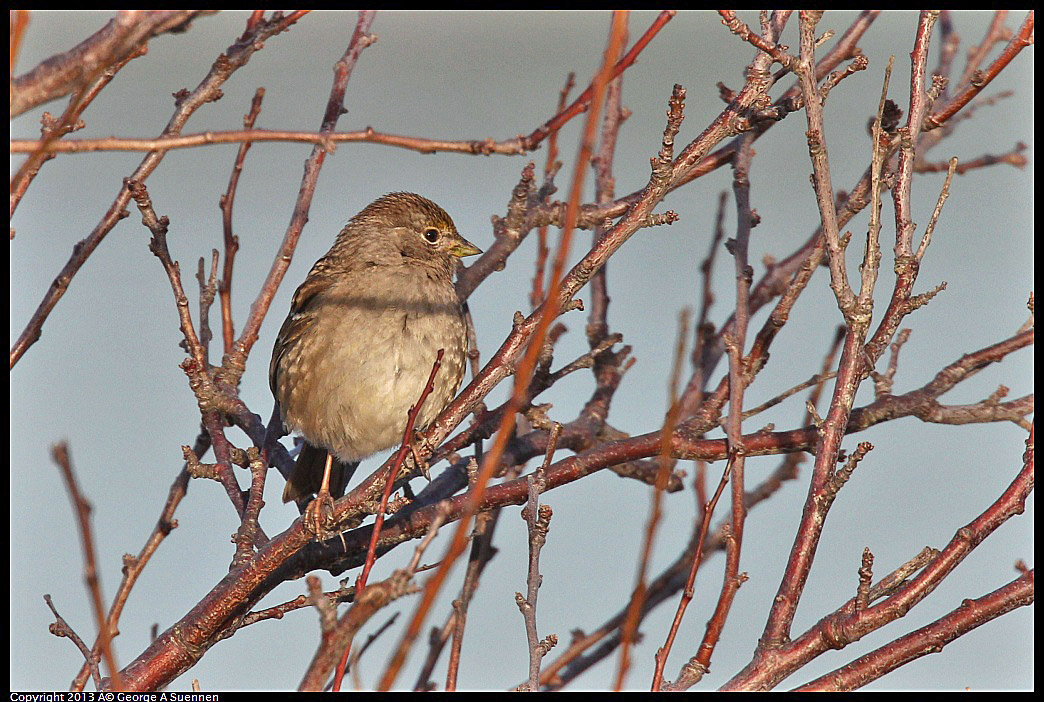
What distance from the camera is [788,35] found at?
225 inches

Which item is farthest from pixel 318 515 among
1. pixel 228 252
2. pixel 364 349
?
pixel 228 252

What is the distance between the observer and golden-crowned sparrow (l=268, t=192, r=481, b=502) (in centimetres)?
404

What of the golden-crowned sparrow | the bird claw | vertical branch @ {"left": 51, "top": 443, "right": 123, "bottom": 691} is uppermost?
the golden-crowned sparrow

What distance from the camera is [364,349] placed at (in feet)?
13.3

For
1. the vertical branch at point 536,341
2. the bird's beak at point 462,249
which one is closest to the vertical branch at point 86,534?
the vertical branch at point 536,341

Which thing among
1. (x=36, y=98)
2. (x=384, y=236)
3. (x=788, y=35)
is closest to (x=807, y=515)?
(x=36, y=98)

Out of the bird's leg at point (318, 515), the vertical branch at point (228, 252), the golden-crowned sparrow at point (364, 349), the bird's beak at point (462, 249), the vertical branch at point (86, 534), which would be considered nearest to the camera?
the vertical branch at point (86, 534)

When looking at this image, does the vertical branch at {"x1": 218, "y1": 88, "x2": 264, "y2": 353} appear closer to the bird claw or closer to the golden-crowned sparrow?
the golden-crowned sparrow

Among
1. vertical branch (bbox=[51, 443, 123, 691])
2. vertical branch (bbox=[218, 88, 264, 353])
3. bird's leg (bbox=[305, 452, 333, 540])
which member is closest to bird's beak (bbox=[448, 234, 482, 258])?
vertical branch (bbox=[218, 88, 264, 353])

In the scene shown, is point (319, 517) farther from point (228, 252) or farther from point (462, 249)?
point (462, 249)

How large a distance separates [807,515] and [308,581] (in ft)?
4.24

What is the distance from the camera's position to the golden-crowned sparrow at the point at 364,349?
4035 millimetres

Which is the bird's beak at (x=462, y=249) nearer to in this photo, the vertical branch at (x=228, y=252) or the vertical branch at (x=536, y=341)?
the vertical branch at (x=228, y=252)

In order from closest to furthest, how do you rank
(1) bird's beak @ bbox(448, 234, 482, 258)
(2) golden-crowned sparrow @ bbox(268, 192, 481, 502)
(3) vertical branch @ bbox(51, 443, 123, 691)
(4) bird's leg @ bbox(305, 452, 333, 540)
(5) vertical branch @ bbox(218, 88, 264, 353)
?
(3) vertical branch @ bbox(51, 443, 123, 691)
(4) bird's leg @ bbox(305, 452, 333, 540)
(5) vertical branch @ bbox(218, 88, 264, 353)
(2) golden-crowned sparrow @ bbox(268, 192, 481, 502)
(1) bird's beak @ bbox(448, 234, 482, 258)
